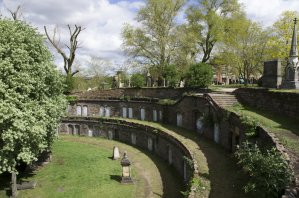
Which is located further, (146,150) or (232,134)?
(146,150)

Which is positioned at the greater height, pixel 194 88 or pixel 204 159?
pixel 194 88

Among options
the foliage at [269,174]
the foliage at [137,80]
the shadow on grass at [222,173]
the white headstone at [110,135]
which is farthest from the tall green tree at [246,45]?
the foliage at [269,174]

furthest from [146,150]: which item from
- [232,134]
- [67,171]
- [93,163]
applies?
[232,134]

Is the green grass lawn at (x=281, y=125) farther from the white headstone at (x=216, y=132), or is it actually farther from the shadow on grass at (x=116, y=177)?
the shadow on grass at (x=116, y=177)

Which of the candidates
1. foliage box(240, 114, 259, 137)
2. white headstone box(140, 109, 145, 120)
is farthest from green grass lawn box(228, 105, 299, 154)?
white headstone box(140, 109, 145, 120)

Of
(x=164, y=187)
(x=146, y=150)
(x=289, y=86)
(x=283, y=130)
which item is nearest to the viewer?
(x=283, y=130)

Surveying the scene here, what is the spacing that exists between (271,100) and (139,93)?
20.5 meters

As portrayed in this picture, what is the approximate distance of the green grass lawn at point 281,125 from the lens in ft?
45.0

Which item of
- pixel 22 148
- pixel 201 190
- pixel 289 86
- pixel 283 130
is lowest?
pixel 201 190

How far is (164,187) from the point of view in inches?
782

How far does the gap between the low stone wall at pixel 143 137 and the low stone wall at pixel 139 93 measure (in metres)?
4.78

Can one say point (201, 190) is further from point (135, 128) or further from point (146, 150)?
point (135, 128)

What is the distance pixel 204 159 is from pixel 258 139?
3.80 m

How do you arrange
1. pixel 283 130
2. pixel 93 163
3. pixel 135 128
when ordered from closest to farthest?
pixel 283 130, pixel 93 163, pixel 135 128
